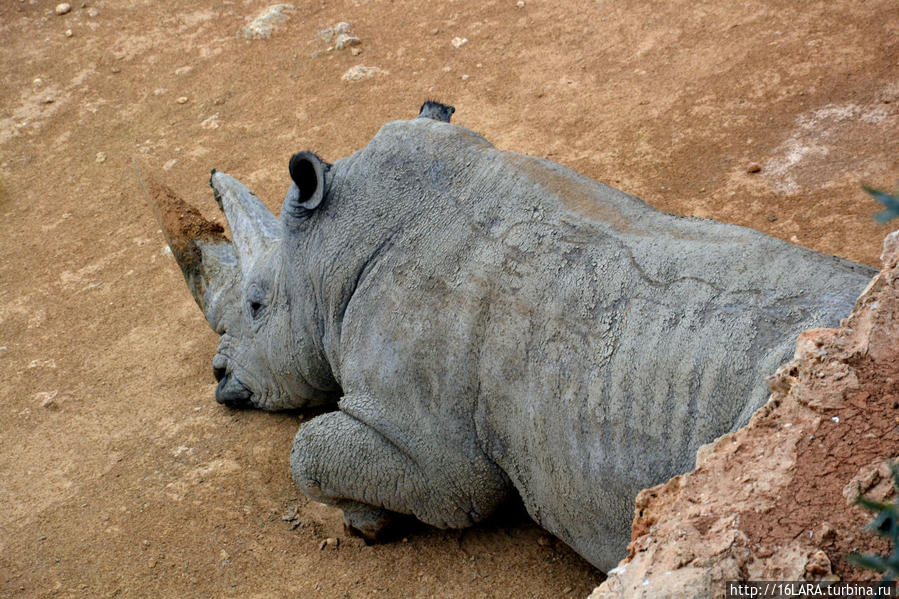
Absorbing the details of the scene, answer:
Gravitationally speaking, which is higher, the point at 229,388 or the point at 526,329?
the point at 526,329

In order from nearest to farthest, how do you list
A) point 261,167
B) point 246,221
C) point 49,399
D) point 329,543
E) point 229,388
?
point 329,543 < point 229,388 < point 246,221 < point 49,399 < point 261,167

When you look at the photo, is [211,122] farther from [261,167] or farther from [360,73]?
[360,73]

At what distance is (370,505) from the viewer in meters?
4.94

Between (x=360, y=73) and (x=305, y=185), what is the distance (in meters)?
5.42

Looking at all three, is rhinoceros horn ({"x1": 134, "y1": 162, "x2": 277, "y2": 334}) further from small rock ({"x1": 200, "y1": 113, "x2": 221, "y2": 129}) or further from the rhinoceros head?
small rock ({"x1": 200, "y1": 113, "x2": 221, "y2": 129})

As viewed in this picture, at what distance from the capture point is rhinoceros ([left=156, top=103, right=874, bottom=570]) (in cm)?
348

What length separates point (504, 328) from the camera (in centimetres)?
411

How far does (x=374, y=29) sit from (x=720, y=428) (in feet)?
27.4

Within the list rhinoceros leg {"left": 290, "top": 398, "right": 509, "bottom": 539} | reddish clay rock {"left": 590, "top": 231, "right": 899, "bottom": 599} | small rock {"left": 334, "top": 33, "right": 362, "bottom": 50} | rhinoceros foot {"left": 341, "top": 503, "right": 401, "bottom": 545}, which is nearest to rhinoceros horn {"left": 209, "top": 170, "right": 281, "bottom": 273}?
rhinoceros leg {"left": 290, "top": 398, "right": 509, "bottom": 539}

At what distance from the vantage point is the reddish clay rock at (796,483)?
2.29 meters

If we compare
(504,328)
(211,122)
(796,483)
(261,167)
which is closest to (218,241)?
(261,167)

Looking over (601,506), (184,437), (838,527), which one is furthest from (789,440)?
(184,437)

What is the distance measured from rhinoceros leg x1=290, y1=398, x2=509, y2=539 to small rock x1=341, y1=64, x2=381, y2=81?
232 inches

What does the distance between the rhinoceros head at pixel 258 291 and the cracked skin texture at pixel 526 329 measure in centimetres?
16
